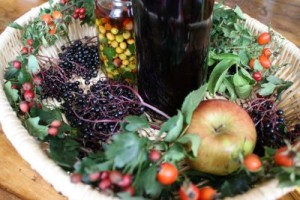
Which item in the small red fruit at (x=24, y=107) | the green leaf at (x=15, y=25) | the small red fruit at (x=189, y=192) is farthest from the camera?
the green leaf at (x=15, y=25)

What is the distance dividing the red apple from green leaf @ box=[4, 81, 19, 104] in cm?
21

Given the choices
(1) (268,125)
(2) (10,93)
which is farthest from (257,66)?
(2) (10,93)

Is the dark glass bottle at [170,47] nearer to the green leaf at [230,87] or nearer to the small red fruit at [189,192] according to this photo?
the green leaf at [230,87]

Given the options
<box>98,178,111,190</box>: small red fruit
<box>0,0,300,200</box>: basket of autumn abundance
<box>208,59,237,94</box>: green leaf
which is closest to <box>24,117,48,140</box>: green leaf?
<box>0,0,300,200</box>: basket of autumn abundance

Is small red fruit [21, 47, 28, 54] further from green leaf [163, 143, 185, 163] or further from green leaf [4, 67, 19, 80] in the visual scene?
green leaf [163, 143, 185, 163]

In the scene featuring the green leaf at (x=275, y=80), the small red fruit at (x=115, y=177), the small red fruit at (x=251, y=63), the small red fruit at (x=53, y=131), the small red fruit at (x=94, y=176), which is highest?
the small red fruit at (x=115, y=177)

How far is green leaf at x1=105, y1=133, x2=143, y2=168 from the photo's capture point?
31 centimetres

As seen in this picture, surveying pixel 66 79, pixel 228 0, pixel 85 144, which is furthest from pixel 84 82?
pixel 228 0

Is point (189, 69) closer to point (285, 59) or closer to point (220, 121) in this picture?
point (220, 121)

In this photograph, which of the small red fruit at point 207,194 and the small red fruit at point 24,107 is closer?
the small red fruit at point 207,194

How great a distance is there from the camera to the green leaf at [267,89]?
0.47 m

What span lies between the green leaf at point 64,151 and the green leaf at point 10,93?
82 millimetres

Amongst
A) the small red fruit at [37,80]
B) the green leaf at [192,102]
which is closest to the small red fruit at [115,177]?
the green leaf at [192,102]

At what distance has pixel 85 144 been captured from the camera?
1.36 feet
